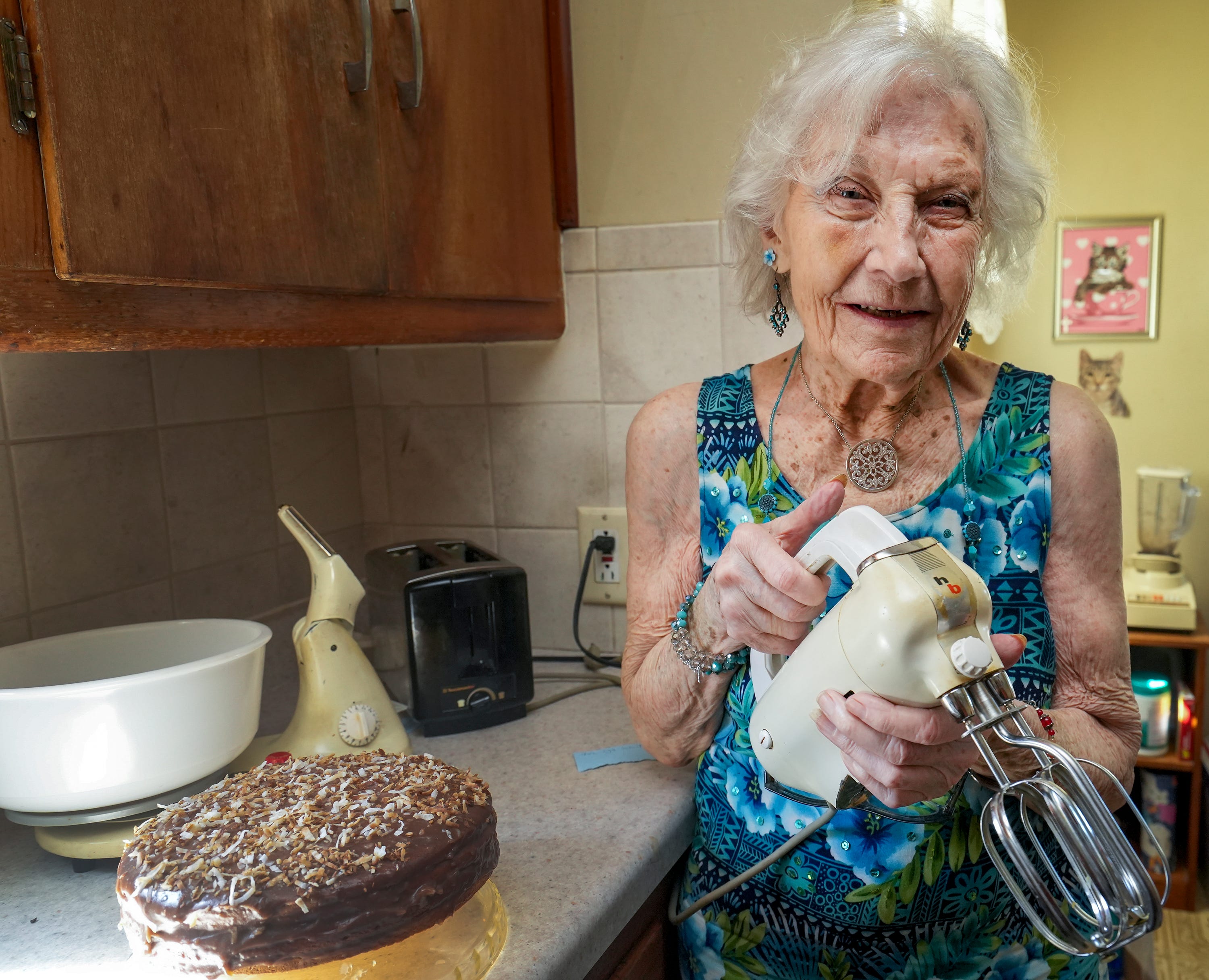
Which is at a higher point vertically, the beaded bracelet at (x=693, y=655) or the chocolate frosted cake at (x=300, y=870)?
the beaded bracelet at (x=693, y=655)

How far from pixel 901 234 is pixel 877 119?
0.11 metres

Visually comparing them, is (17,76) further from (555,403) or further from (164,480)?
(555,403)

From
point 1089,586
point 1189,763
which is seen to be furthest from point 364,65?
point 1189,763

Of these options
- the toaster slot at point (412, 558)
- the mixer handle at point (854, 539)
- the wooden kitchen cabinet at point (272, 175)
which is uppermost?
the wooden kitchen cabinet at point (272, 175)

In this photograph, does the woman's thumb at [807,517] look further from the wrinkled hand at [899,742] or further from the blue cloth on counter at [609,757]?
the blue cloth on counter at [609,757]

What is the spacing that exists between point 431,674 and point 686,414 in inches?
16.9

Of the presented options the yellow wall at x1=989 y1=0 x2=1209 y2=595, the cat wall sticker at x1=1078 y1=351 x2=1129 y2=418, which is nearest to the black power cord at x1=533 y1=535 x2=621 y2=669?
the yellow wall at x1=989 y1=0 x2=1209 y2=595

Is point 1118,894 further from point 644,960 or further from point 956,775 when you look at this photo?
point 644,960

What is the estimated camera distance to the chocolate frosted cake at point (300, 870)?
609 millimetres

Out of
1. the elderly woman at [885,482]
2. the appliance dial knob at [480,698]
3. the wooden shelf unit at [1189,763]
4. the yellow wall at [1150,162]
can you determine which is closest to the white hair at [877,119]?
the elderly woman at [885,482]

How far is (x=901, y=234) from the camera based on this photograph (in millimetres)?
823

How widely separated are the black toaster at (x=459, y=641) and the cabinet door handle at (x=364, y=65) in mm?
530

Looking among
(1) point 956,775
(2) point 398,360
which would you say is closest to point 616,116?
(2) point 398,360

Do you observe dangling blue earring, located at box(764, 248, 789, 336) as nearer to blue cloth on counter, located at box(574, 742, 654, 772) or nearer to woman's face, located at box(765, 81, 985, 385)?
woman's face, located at box(765, 81, 985, 385)
